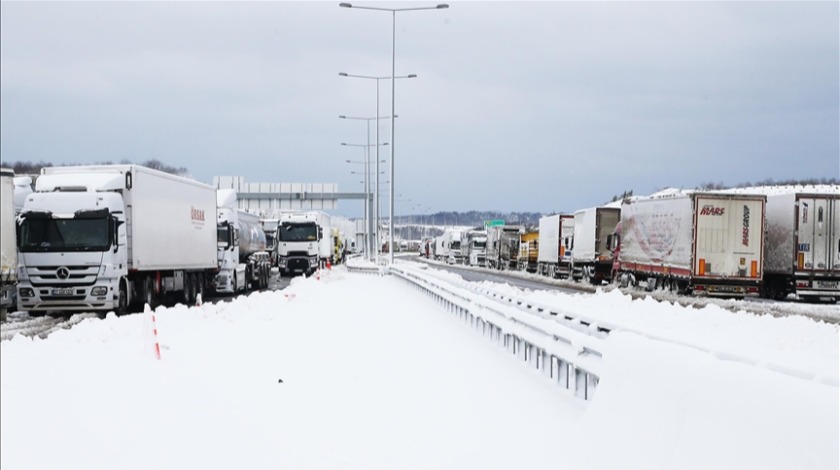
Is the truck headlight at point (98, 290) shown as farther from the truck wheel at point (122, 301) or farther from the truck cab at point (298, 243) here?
the truck cab at point (298, 243)

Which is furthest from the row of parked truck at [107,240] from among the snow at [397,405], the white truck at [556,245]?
the white truck at [556,245]

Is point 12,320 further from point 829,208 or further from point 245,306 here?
point 829,208

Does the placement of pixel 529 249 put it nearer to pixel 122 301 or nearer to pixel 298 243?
pixel 298 243

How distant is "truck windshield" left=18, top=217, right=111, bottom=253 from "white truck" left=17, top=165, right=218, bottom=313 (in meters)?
0.02

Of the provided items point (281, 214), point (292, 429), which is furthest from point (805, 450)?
point (281, 214)

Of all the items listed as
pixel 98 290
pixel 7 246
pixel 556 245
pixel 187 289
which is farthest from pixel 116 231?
pixel 556 245

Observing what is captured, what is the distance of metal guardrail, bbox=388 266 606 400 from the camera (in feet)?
32.3

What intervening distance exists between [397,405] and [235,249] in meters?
28.9

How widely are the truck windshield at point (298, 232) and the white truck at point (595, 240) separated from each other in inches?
661

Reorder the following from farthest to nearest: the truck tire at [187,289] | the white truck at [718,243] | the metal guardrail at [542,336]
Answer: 1. the white truck at [718,243]
2. the truck tire at [187,289]
3. the metal guardrail at [542,336]

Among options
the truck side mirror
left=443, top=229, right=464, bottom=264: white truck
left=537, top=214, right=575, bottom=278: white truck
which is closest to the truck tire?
the truck side mirror

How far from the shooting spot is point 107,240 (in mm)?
21125

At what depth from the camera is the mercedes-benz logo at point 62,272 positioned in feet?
61.8

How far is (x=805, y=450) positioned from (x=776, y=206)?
3103 centimetres
